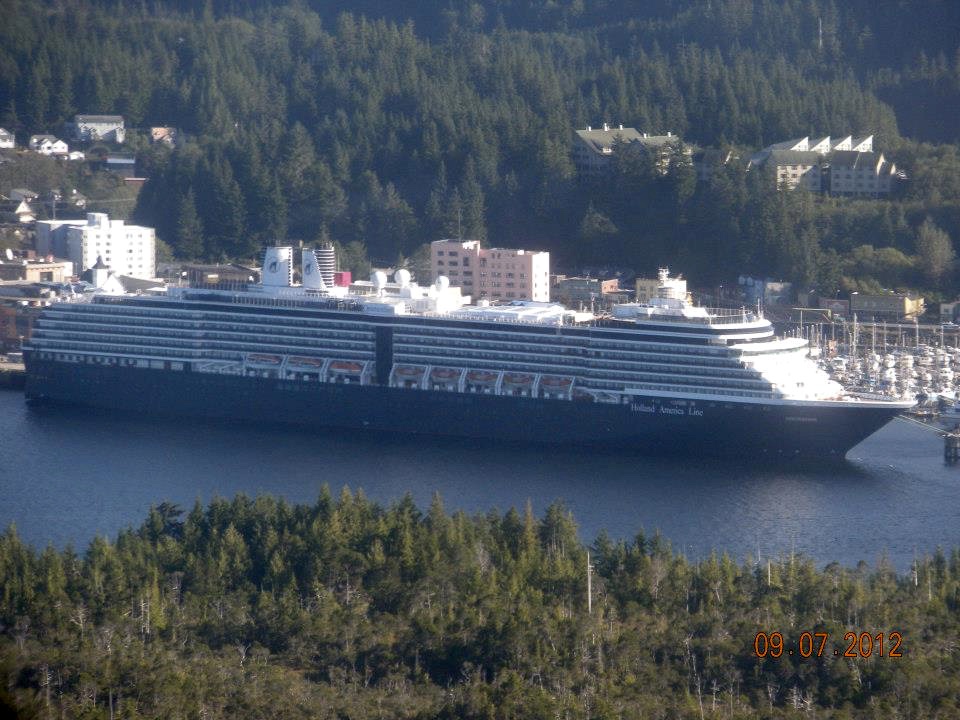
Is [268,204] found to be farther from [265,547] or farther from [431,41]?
[265,547]

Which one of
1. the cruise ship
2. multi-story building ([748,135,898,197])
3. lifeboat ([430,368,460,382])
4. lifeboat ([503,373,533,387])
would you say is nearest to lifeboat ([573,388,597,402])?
the cruise ship

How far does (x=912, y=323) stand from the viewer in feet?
98.0

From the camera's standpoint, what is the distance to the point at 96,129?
4209cm

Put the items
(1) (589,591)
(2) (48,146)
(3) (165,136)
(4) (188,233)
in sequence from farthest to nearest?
(3) (165,136)
(2) (48,146)
(4) (188,233)
(1) (589,591)

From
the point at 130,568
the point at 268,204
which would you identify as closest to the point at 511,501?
the point at 130,568

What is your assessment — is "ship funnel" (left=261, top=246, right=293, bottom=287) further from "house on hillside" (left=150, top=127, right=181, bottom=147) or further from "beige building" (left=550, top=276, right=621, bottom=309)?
"house on hillside" (left=150, top=127, right=181, bottom=147)

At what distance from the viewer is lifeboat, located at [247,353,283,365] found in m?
25.5

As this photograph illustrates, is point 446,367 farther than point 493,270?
No

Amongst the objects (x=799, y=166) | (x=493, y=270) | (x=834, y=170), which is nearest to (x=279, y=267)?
(x=493, y=270)

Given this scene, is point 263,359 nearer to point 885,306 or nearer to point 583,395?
point 583,395

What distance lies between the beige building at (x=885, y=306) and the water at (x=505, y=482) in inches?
219

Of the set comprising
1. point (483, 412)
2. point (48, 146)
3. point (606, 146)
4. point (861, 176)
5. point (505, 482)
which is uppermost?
point (48, 146)

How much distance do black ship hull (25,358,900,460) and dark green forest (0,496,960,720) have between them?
5114 mm
